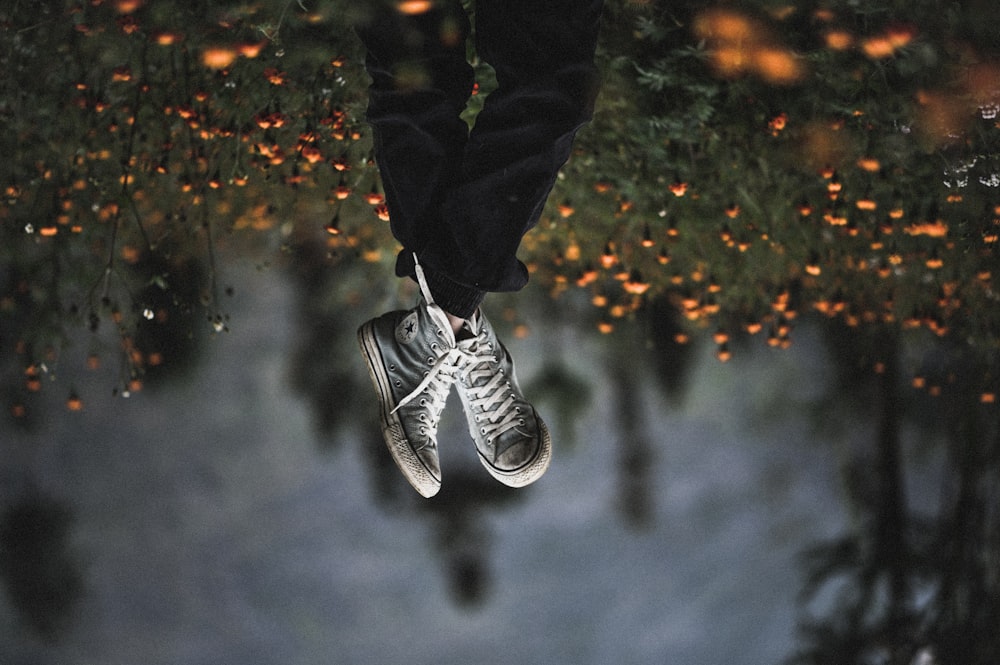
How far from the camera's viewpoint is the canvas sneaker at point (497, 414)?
48.9 inches

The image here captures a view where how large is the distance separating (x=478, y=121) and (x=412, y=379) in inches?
15.7

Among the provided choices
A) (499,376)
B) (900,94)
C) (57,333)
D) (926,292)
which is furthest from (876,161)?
(57,333)

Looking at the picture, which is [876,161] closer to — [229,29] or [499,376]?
[499,376]

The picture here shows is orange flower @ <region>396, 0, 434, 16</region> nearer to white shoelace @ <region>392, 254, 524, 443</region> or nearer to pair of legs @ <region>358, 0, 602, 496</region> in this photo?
pair of legs @ <region>358, 0, 602, 496</region>

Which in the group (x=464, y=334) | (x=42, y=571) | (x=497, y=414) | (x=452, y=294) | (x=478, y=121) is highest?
(x=478, y=121)

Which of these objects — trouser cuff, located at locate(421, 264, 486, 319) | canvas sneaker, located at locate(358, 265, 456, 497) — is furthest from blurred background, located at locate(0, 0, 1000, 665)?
trouser cuff, located at locate(421, 264, 486, 319)

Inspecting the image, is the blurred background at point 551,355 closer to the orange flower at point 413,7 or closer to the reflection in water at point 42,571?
the reflection in water at point 42,571

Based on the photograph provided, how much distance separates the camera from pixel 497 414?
1276 mm

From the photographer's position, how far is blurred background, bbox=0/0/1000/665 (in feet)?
5.79

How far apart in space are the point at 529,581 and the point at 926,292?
3.98ft

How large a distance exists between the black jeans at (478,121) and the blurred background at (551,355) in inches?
24.0

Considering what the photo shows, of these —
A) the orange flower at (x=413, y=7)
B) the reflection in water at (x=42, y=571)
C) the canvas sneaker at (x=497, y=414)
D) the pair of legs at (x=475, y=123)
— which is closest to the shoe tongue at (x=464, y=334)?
the canvas sneaker at (x=497, y=414)

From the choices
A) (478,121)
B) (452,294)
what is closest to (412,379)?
(452,294)

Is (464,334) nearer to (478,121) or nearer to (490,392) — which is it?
(490,392)
